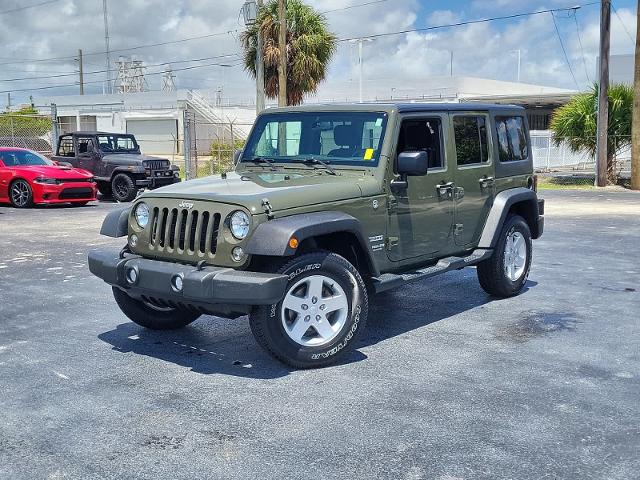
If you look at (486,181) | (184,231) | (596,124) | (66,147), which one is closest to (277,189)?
(184,231)

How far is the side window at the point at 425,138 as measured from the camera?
6172mm

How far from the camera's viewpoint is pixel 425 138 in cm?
643

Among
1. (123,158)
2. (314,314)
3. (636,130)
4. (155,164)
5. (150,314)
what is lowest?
(150,314)

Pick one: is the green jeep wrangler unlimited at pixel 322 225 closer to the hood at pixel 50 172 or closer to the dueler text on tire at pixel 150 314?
the dueler text on tire at pixel 150 314

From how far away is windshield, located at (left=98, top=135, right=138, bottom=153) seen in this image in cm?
1950

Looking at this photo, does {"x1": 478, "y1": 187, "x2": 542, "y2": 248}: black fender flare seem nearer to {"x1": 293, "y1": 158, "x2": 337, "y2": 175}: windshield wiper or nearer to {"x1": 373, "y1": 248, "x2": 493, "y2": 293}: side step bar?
{"x1": 373, "y1": 248, "x2": 493, "y2": 293}: side step bar

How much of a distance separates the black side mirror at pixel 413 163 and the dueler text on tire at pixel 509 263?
5.89 ft

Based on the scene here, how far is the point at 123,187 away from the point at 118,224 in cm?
1327

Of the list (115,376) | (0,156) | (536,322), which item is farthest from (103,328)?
(0,156)

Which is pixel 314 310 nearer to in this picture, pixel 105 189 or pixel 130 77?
pixel 105 189

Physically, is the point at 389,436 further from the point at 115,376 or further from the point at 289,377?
the point at 115,376

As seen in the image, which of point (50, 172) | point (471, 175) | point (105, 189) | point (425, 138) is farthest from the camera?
point (105, 189)

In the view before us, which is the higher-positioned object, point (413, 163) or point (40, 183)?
point (413, 163)

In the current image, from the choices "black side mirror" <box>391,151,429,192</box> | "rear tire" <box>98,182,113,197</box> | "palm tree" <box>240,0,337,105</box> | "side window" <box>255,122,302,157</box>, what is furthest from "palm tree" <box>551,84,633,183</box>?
"black side mirror" <box>391,151,429,192</box>
